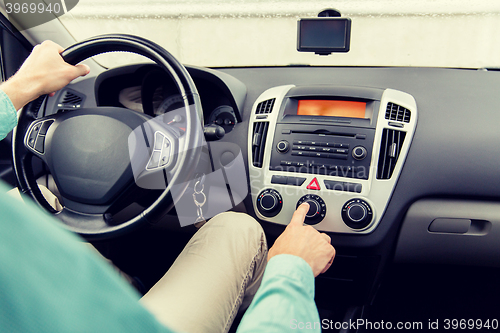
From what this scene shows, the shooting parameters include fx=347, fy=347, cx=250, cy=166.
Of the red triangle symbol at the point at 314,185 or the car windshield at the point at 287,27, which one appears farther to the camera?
Answer: the car windshield at the point at 287,27

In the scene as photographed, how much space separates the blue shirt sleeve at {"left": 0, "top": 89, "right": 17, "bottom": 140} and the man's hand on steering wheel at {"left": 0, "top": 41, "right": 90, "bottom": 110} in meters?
0.10

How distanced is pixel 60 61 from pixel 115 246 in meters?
0.86

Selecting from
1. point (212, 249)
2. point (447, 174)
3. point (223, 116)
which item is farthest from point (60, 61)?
point (447, 174)

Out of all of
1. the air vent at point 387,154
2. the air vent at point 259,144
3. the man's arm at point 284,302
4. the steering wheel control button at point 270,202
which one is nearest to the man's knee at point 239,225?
the steering wheel control button at point 270,202

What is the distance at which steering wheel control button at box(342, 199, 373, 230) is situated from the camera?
3.60 ft

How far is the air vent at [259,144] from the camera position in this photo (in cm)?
122

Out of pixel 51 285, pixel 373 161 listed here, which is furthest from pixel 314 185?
pixel 51 285

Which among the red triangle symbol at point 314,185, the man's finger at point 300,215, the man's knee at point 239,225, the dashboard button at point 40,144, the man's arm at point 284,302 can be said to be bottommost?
the man's knee at point 239,225

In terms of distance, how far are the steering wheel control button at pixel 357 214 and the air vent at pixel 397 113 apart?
0.30 metres

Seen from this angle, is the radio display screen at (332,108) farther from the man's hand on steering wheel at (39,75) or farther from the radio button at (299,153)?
the man's hand on steering wheel at (39,75)

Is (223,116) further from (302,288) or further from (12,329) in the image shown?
(12,329)

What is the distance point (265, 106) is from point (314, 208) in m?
0.41

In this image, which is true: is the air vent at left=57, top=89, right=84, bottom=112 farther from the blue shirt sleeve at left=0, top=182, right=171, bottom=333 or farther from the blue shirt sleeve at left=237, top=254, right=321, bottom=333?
the blue shirt sleeve at left=0, top=182, right=171, bottom=333

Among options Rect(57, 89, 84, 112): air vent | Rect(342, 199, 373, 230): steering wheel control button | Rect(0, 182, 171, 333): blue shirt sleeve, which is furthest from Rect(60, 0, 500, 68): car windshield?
Rect(0, 182, 171, 333): blue shirt sleeve
